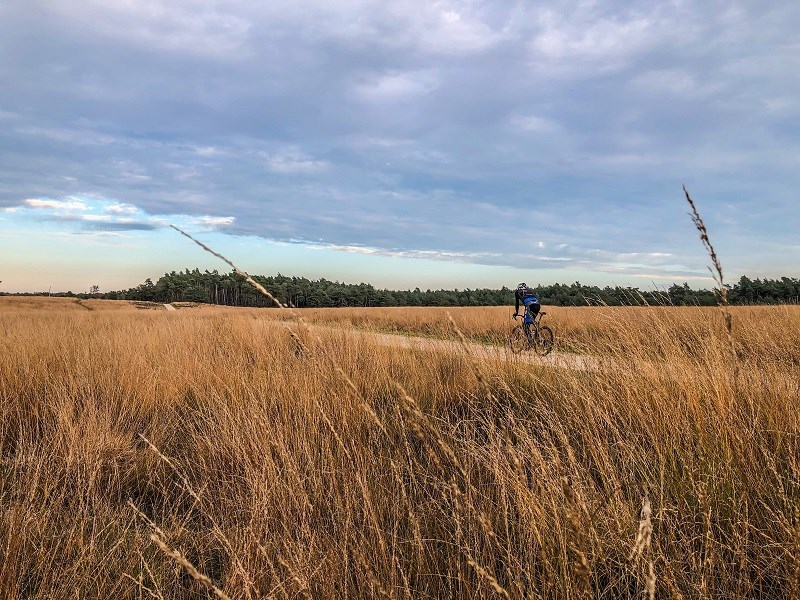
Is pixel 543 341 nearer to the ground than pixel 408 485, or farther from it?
farther from it

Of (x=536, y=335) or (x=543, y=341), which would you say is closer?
(x=543, y=341)

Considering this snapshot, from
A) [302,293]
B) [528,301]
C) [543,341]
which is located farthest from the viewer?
[302,293]

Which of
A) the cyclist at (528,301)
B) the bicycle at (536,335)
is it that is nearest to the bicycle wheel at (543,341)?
the bicycle at (536,335)

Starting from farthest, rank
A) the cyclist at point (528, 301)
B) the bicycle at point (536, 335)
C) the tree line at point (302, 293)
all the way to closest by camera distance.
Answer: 1. the tree line at point (302, 293)
2. the cyclist at point (528, 301)
3. the bicycle at point (536, 335)

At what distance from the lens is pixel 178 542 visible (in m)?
2.65

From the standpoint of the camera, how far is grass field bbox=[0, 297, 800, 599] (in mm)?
1989

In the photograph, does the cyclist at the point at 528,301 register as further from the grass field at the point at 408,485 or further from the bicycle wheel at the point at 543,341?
the grass field at the point at 408,485

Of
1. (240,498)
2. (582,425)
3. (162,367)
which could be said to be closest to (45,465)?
(240,498)

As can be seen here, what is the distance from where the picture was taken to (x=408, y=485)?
10.2 ft

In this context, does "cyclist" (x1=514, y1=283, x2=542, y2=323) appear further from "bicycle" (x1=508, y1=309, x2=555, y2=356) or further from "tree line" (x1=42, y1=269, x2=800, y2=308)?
"tree line" (x1=42, y1=269, x2=800, y2=308)

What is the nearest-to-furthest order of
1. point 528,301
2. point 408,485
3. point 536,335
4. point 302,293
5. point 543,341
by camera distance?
point 408,485 → point 543,341 → point 536,335 → point 528,301 → point 302,293

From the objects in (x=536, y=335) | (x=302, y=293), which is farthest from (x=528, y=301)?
(x=302, y=293)

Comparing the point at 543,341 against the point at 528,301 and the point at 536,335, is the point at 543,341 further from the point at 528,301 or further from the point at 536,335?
the point at 528,301

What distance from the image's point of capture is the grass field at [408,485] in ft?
6.53
